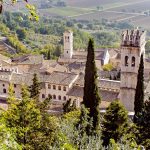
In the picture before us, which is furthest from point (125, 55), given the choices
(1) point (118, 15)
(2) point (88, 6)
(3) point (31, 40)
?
(2) point (88, 6)

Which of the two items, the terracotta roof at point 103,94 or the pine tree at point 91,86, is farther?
the terracotta roof at point 103,94

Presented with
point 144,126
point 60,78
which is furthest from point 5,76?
point 144,126

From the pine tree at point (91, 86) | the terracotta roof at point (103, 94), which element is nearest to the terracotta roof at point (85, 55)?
the terracotta roof at point (103, 94)

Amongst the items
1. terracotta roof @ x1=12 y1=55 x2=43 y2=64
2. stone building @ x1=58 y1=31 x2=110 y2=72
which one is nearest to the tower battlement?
stone building @ x1=58 y1=31 x2=110 y2=72

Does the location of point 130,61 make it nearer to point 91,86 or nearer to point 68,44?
point 91,86

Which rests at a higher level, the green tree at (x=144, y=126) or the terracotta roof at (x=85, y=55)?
the terracotta roof at (x=85, y=55)

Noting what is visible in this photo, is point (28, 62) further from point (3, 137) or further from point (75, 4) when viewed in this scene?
point (75, 4)

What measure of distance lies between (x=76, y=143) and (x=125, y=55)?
2180cm

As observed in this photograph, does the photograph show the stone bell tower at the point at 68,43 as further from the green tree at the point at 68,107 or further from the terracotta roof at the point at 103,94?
the green tree at the point at 68,107

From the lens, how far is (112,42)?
4250 inches

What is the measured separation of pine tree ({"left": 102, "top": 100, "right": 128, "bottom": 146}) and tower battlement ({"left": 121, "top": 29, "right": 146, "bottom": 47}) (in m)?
12.7

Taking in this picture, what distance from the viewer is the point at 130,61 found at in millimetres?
33469

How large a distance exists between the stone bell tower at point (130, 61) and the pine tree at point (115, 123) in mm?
12712

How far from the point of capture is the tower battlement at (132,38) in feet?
106
